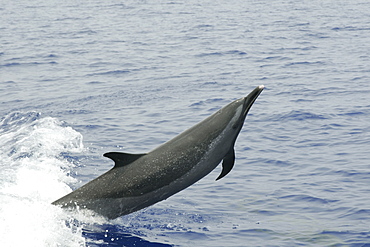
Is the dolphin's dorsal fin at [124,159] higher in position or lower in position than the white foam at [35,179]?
higher

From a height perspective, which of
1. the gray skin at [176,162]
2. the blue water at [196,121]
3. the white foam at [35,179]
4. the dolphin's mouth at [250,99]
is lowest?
the blue water at [196,121]

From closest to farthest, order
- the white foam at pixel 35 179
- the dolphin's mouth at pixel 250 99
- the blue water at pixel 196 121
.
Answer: the dolphin's mouth at pixel 250 99 < the white foam at pixel 35 179 < the blue water at pixel 196 121

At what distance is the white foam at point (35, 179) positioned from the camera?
879 centimetres

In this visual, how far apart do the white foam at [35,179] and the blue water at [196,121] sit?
0.09 ft

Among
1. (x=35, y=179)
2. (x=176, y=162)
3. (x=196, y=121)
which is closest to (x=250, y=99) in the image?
(x=176, y=162)

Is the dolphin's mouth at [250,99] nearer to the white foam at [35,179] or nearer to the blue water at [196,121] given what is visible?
the blue water at [196,121]

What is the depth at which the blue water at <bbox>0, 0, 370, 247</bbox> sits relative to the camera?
9.77m

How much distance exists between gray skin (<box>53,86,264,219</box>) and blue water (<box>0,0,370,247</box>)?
786mm

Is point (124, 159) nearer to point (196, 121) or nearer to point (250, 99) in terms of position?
point (250, 99)

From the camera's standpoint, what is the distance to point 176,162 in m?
8.56

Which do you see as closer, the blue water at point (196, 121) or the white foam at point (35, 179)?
the white foam at point (35, 179)

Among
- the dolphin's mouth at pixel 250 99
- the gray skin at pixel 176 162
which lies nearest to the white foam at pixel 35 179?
the gray skin at pixel 176 162

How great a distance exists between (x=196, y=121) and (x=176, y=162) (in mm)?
8705

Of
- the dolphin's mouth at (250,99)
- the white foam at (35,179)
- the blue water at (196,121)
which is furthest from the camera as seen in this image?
the blue water at (196,121)
